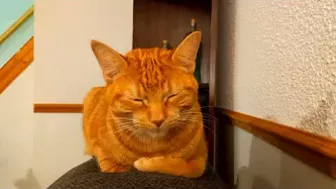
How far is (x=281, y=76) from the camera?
2.47 ft

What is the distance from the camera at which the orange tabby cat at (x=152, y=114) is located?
2.48 feet

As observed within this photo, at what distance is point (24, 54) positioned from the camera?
212cm

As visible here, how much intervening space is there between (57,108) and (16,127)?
1.65 feet

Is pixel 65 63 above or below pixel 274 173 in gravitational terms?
above

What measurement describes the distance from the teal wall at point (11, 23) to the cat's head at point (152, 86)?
5.20 feet

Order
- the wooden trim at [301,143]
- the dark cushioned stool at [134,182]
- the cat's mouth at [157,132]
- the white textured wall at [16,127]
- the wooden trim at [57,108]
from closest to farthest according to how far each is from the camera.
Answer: the wooden trim at [301,143]
the dark cushioned stool at [134,182]
the cat's mouth at [157,132]
the wooden trim at [57,108]
the white textured wall at [16,127]

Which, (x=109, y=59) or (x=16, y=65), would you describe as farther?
(x=16, y=65)

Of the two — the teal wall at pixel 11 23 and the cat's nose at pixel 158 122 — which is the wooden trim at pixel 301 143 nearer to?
the cat's nose at pixel 158 122

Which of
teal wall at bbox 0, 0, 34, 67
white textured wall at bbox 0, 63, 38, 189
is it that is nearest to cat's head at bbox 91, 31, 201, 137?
white textured wall at bbox 0, 63, 38, 189

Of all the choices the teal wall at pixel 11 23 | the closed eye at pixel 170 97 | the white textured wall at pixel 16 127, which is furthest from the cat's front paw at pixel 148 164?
the teal wall at pixel 11 23

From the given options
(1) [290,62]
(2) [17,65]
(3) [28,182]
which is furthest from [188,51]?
(2) [17,65]

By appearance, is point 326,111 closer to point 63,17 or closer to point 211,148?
point 211,148

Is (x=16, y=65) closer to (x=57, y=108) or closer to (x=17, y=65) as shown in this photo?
(x=17, y=65)

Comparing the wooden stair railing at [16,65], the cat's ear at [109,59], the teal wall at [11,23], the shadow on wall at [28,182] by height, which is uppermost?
the teal wall at [11,23]
